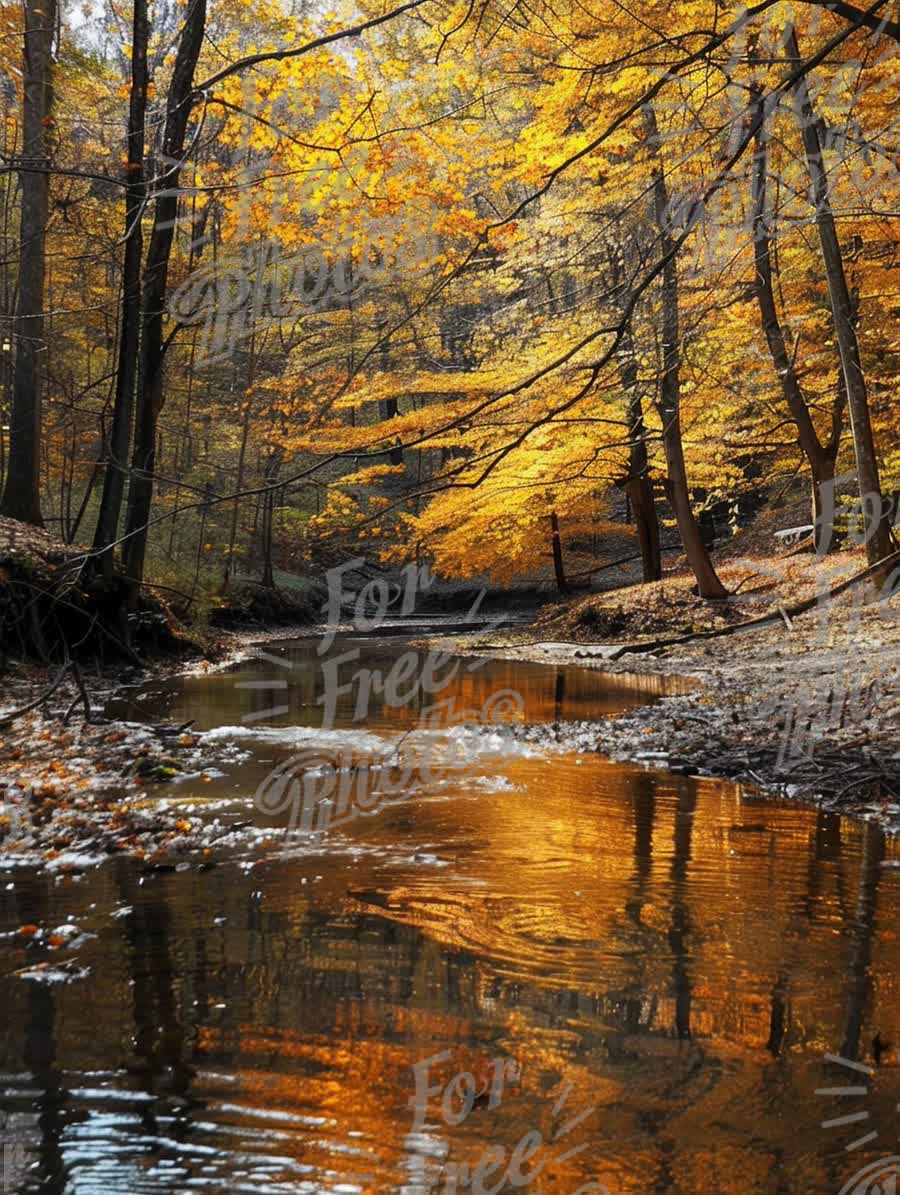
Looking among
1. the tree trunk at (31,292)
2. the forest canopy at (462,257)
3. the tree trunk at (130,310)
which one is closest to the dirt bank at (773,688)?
the forest canopy at (462,257)

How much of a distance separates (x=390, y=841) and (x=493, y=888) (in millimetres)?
914

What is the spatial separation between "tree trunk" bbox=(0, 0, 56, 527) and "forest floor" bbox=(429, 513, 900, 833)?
25.2 feet

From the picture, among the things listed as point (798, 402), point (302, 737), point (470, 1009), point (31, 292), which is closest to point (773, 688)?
point (302, 737)

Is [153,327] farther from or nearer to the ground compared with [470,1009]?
farther from the ground

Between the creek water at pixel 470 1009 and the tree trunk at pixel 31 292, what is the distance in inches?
331

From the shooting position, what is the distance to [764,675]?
995 cm

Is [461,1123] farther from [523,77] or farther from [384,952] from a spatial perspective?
[523,77]

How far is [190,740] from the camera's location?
722cm

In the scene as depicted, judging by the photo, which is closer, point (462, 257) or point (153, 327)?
point (462, 257)

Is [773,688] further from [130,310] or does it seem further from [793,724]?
[130,310]

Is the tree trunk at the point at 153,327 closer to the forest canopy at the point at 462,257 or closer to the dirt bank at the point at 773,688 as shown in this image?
the forest canopy at the point at 462,257

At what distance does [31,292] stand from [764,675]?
1014cm

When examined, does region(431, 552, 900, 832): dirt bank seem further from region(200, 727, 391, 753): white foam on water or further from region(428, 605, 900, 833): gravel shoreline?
region(200, 727, 391, 753): white foam on water

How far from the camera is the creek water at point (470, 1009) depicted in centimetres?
202
